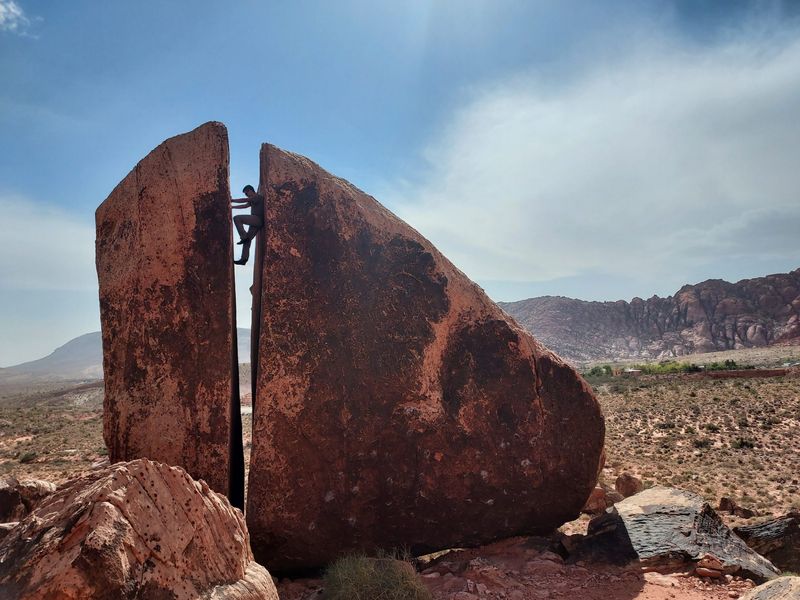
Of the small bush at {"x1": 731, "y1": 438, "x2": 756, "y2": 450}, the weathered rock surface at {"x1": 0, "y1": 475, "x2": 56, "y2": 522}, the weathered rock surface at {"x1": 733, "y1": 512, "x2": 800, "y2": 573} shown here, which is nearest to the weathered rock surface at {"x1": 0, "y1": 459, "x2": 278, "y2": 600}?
the weathered rock surface at {"x1": 0, "y1": 475, "x2": 56, "y2": 522}

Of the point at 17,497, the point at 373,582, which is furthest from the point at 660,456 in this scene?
the point at 17,497

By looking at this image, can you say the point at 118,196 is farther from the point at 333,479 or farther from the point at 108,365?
the point at 333,479

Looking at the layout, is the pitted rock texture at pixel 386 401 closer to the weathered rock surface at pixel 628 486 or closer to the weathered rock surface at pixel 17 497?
the weathered rock surface at pixel 17 497

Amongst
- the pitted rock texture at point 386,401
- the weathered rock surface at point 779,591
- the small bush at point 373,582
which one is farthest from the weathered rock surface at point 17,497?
the weathered rock surface at point 779,591

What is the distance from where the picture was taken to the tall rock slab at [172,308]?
5.00m

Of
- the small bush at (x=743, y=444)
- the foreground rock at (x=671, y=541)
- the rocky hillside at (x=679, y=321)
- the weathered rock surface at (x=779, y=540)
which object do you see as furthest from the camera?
the rocky hillside at (x=679, y=321)

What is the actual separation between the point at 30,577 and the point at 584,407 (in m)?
5.35

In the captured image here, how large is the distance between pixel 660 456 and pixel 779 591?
947 centimetres

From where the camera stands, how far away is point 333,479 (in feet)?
17.3

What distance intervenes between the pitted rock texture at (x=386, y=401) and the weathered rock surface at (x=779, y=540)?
208cm

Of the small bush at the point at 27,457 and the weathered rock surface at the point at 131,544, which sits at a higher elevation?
the weathered rock surface at the point at 131,544

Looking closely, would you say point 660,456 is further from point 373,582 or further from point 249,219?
point 249,219

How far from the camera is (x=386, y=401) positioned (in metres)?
5.46

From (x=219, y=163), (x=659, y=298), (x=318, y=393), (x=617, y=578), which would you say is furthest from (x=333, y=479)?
(x=659, y=298)
